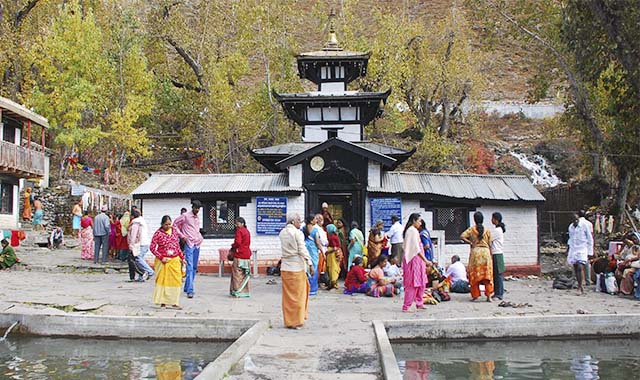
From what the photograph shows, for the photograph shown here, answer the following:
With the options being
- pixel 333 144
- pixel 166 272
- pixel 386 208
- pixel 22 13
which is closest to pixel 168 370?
pixel 166 272

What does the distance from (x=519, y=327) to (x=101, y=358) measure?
6636mm

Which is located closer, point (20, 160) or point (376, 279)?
point (376, 279)

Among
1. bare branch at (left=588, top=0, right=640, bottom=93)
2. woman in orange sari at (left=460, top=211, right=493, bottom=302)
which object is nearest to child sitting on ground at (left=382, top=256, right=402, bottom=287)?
woman in orange sari at (left=460, top=211, right=493, bottom=302)

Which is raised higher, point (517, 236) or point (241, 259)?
point (517, 236)

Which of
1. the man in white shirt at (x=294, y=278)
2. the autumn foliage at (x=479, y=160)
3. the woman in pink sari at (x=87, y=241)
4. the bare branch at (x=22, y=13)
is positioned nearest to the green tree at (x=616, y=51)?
the man in white shirt at (x=294, y=278)

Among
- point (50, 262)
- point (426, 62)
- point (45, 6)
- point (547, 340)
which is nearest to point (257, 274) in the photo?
point (50, 262)

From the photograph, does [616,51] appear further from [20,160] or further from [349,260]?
[20,160]

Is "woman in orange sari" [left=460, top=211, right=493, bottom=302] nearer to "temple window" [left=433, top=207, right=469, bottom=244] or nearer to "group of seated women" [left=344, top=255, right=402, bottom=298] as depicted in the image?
"group of seated women" [left=344, top=255, right=402, bottom=298]

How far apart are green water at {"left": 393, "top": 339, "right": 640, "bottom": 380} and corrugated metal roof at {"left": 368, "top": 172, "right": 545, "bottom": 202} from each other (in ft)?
27.8

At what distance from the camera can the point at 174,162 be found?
149 feet

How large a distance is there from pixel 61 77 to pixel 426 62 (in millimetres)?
19209

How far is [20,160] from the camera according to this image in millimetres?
30500

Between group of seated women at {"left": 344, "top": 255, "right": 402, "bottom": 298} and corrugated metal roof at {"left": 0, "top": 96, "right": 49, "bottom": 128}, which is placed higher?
corrugated metal roof at {"left": 0, "top": 96, "right": 49, "bottom": 128}

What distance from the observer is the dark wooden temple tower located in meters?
19.9
